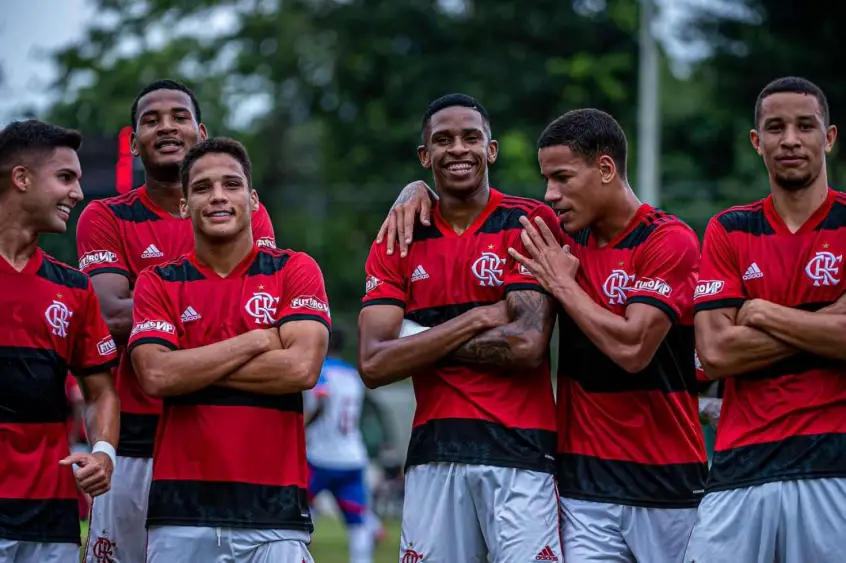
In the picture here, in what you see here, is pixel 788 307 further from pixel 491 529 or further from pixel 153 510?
pixel 153 510

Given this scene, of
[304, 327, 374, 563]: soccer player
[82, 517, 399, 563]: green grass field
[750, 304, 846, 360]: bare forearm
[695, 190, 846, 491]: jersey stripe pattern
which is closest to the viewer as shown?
[750, 304, 846, 360]: bare forearm

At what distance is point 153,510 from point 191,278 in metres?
1.16

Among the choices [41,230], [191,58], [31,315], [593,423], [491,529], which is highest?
[191,58]

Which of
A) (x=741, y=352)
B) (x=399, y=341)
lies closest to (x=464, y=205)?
(x=399, y=341)

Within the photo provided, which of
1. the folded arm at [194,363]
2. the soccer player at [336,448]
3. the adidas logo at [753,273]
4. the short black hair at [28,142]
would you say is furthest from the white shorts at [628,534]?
the soccer player at [336,448]

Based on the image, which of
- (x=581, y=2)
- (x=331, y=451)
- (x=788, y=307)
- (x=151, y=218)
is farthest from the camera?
(x=581, y=2)

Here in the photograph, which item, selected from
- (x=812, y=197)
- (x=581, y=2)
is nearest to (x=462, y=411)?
(x=812, y=197)

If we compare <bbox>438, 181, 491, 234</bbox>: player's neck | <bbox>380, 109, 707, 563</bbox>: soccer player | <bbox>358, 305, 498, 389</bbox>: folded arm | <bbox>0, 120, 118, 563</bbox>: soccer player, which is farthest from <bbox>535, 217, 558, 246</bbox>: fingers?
<bbox>0, 120, 118, 563</bbox>: soccer player

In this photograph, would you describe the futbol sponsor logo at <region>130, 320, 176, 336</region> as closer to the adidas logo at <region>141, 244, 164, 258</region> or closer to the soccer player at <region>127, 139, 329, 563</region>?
the soccer player at <region>127, 139, 329, 563</region>

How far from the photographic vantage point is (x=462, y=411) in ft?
20.6

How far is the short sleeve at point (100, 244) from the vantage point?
22.9 ft

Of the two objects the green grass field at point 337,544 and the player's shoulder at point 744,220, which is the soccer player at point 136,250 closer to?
the player's shoulder at point 744,220

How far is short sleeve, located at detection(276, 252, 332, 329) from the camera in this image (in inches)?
242

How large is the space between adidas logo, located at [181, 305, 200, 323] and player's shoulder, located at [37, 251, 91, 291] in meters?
0.56
